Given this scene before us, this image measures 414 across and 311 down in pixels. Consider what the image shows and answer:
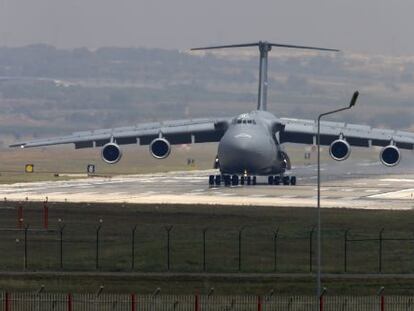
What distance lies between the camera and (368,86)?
469 feet

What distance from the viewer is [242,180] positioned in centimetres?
7600

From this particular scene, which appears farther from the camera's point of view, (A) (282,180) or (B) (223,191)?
(A) (282,180)

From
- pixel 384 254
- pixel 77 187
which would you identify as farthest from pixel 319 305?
pixel 77 187

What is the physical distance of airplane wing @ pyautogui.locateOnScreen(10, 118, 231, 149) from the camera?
7694cm

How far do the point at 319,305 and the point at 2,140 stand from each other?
121 metres

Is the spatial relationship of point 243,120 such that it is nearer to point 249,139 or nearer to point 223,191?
point 249,139

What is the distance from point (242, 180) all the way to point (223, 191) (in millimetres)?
6838

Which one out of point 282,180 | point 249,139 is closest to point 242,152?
point 249,139

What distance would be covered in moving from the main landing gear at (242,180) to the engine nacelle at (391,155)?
16.1 feet

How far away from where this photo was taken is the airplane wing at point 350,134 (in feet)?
246

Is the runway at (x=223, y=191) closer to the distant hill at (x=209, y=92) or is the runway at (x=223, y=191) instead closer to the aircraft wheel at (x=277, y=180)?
the aircraft wheel at (x=277, y=180)

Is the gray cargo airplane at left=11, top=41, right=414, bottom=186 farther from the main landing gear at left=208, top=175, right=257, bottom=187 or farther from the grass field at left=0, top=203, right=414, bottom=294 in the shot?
the grass field at left=0, top=203, right=414, bottom=294

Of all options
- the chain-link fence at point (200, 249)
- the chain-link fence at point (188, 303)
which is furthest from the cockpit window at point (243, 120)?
→ the chain-link fence at point (188, 303)

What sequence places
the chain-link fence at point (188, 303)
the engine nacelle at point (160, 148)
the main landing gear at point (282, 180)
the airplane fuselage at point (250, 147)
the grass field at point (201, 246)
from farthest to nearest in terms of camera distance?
the main landing gear at point (282, 180)
the engine nacelle at point (160, 148)
the airplane fuselage at point (250, 147)
the grass field at point (201, 246)
the chain-link fence at point (188, 303)
